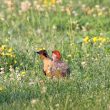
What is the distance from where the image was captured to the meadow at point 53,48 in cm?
805

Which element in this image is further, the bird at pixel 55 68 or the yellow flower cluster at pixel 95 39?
the yellow flower cluster at pixel 95 39

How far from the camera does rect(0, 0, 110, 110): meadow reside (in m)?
8.05

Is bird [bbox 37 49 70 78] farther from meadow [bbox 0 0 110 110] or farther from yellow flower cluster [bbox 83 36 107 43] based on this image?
yellow flower cluster [bbox 83 36 107 43]

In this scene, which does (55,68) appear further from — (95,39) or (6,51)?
(95,39)

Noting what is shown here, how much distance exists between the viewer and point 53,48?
37.5 ft

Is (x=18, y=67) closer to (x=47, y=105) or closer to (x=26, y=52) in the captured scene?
(x=26, y=52)

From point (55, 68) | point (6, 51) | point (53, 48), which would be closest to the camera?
point (55, 68)

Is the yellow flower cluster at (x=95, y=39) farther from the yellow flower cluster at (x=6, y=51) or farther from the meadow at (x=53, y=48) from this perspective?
the yellow flower cluster at (x=6, y=51)

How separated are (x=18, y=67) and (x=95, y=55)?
1227 mm

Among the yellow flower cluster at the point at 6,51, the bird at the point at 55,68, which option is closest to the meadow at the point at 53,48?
the yellow flower cluster at the point at 6,51

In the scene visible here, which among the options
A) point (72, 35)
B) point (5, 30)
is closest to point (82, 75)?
point (72, 35)

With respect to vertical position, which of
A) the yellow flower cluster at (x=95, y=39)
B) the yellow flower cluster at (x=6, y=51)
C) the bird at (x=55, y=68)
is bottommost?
the bird at (x=55, y=68)

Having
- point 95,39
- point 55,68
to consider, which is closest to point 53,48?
point 95,39

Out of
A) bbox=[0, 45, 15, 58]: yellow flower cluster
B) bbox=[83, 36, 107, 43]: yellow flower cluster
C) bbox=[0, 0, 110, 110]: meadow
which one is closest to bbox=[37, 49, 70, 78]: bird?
bbox=[0, 0, 110, 110]: meadow
